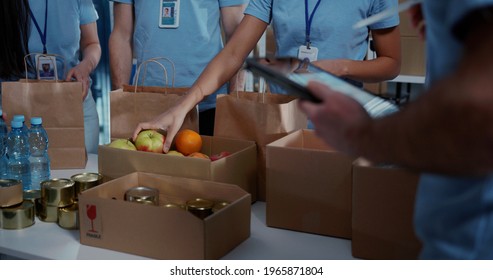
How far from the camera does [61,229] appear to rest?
1465 mm

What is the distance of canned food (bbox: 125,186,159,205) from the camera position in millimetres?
1405

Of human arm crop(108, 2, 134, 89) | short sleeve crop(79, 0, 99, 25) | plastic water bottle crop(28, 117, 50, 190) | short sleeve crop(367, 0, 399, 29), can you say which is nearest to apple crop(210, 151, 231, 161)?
plastic water bottle crop(28, 117, 50, 190)

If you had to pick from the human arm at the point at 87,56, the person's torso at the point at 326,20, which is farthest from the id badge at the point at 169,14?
the person's torso at the point at 326,20

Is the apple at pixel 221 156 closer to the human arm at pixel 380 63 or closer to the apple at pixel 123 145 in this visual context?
the apple at pixel 123 145

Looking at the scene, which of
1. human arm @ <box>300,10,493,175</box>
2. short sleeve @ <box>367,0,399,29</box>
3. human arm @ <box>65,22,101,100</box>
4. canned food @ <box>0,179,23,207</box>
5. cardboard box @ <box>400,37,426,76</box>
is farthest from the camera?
cardboard box @ <box>400,37,426,76</box>

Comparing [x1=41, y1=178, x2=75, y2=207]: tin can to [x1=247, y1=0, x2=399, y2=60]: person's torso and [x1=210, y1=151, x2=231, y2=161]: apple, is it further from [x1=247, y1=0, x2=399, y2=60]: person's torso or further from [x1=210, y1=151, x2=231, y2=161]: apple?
[x1=247, y1=0, x2=399, y2=60]: person's torso

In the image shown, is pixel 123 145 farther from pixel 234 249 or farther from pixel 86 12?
pixel 86 12

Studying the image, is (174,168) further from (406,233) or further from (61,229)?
(406,233)

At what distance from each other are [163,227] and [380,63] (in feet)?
3.69

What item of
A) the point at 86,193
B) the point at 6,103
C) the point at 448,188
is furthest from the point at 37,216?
the point at 448,188

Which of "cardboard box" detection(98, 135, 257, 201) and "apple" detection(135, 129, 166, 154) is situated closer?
"cardboard box" detection(98, 135, 257, 201)

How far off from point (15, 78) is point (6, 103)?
512 mm

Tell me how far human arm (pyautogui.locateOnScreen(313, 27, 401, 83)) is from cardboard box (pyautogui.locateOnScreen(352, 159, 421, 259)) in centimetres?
73

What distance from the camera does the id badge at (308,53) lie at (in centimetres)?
212
